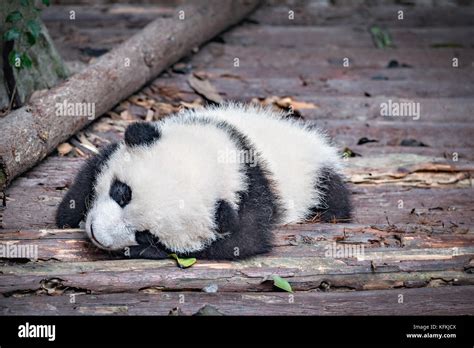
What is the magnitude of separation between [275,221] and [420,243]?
93 cm

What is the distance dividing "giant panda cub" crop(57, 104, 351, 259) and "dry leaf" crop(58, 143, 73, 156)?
93 cm

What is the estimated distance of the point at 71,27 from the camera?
788cm

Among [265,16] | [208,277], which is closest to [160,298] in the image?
[208,277]

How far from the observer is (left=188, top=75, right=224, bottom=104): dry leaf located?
6735 mm

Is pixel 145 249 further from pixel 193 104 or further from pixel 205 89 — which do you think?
pixel 205 89

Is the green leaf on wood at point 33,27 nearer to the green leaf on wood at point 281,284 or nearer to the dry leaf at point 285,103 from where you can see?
the dry leaf at point 285,103

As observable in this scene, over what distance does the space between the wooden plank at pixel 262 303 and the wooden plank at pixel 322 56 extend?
144 inches

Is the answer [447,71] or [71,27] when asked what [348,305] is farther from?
[71,27]

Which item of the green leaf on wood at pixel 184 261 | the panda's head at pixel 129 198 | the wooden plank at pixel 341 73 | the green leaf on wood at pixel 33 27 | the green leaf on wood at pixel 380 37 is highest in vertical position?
the green leaf on wood at pixel 380 37

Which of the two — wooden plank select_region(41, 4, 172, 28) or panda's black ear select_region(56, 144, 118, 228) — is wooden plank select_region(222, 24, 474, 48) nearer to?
wooden plank select_region(41, 4, 172, 28)

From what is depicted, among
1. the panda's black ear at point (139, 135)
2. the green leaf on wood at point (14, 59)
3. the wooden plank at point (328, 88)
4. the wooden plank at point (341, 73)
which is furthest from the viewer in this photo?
the wooden plank at point (341, 73)

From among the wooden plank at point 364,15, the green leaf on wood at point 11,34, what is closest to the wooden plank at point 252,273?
the green leaf on wood at point 11,34

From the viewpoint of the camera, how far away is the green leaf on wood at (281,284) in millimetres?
4180

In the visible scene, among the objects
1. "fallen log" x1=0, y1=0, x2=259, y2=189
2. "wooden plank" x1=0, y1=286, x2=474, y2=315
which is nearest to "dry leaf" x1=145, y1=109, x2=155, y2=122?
"fallen log" x1=0, y1=0, x2=259, y2=189
